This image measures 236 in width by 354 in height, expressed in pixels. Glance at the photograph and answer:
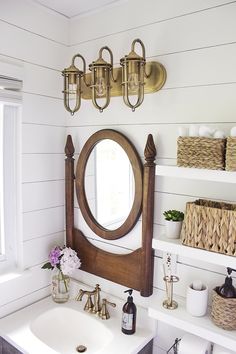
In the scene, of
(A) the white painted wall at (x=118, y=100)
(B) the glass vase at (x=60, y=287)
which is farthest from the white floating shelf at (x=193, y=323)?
(B) the glass vase at (x=60, y=287)

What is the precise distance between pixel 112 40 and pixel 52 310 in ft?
4.67

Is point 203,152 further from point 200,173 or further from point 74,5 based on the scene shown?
point 74,5

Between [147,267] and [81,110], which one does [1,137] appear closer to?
[81,110]

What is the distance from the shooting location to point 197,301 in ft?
3.81

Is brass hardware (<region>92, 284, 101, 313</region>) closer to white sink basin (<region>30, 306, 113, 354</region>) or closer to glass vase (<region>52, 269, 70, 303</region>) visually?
white sink basin (<region>30, 306, 113, 354</region>)

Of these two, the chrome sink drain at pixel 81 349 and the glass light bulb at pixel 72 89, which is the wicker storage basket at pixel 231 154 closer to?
the glass light bulb at pixel 72 89

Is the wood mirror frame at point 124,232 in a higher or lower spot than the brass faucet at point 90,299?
higher

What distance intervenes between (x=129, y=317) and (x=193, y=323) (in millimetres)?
329

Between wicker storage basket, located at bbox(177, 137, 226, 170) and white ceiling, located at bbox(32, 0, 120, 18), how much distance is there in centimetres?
87

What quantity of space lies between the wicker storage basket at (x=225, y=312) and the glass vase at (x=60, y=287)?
0.84m

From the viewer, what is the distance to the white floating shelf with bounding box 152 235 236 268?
1.01 meters

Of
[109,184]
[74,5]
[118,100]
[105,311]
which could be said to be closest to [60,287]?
[105,311]

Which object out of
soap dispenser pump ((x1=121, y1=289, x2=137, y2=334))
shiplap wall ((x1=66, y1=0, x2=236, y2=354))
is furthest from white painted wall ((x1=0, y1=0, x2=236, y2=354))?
soap dispenser pump ((x1=121, y1=289, x2=137, y2=334))

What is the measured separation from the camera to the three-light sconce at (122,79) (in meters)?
1.21
